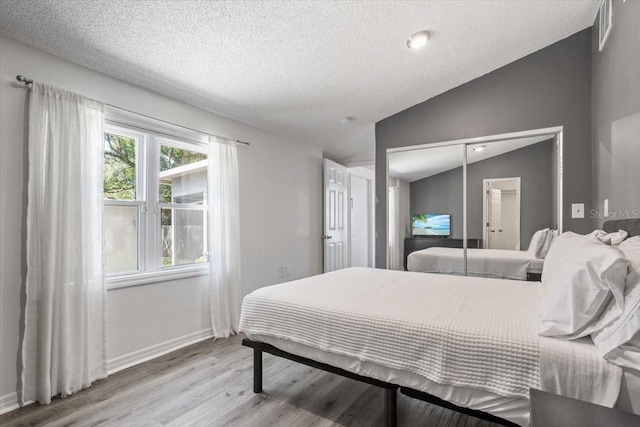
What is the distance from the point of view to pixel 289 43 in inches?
91.5

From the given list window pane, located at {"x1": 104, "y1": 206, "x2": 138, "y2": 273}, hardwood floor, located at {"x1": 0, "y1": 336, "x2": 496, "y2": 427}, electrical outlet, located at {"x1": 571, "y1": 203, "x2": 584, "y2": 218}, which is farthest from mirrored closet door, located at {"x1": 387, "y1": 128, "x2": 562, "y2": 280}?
window pane, located at {"x1": 104, "y1": 206, "x2": 138, "y2": 273}

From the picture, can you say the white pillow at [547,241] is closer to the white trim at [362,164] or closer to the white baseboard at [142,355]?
the white trim at [362,164]

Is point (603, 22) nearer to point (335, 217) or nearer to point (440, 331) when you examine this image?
point (440, 331)

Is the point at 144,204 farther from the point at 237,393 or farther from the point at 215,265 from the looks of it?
the point at 237,393

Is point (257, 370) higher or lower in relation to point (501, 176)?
lower

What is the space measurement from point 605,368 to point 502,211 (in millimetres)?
2392

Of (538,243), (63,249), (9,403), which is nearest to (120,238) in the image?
(63,249)

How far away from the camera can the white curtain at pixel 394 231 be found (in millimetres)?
3873

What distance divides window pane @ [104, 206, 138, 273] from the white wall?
0.71 feet

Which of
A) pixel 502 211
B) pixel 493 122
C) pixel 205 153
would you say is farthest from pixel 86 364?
pixel 493 122

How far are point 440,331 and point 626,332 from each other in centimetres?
62

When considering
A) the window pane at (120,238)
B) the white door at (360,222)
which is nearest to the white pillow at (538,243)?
the white door at (360,222)

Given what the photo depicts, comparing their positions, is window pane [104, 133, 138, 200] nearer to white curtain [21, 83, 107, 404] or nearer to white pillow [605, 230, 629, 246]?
white curtain [21, 83, 107, 404]

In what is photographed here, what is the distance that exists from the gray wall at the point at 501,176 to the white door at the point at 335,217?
139 cm
